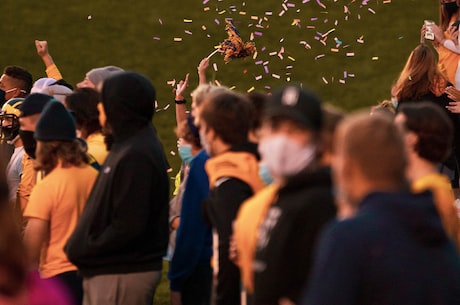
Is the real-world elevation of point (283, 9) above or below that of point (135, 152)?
below

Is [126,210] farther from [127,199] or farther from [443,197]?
[443,197]

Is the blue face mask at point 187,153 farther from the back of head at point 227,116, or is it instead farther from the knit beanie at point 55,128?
the back of head at point 227,116

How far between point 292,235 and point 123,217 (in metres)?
2.34

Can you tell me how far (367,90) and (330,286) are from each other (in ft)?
54.1

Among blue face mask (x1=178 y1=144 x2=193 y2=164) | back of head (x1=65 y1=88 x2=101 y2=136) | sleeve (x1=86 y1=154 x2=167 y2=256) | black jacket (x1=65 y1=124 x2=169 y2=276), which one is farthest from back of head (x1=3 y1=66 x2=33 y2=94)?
sleeve (x1=86 y1=154 x2=167 y2=256)

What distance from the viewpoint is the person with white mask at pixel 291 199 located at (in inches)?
193

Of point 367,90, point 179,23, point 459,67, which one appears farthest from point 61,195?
point 179,23

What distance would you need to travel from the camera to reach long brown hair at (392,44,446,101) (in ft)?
32.7

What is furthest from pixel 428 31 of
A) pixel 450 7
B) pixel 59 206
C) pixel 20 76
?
pixel 59 206

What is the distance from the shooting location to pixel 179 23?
883 inches

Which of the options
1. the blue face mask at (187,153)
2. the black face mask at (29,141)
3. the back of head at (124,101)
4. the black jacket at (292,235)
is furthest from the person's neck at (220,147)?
the black face mask at (29,141)

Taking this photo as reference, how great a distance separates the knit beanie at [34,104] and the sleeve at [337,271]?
4394mm

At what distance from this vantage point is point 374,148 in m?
4.32

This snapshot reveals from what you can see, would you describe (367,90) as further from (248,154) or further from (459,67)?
(248,154)
